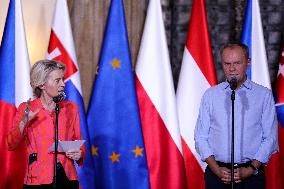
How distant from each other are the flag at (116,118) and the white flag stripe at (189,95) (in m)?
0.36

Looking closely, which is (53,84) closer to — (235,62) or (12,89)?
(235,62)

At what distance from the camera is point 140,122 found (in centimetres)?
452

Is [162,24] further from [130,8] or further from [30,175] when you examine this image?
[30,175]

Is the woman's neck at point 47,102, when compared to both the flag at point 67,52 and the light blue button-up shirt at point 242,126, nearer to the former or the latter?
the light blue button-up shirt at point 242,126

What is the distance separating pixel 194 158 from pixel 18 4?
71.8 inches

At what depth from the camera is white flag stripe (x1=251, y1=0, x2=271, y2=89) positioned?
4.52 meters

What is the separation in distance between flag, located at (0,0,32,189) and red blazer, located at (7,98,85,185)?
1.14m

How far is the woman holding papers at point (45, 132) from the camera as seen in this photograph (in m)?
3.17

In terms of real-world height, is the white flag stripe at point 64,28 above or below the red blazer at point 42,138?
above

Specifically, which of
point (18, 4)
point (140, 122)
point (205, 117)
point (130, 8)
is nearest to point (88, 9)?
point (130, 8)

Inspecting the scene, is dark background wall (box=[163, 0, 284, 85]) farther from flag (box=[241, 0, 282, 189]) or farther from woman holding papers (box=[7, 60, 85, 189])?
woman holding papers (box=[7, 60, 85, 189])

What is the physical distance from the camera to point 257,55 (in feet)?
14.9

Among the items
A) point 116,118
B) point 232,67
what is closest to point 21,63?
point 116,118

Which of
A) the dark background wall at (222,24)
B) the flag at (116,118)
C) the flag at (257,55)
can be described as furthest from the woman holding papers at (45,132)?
the dark background wall at (222,24)
